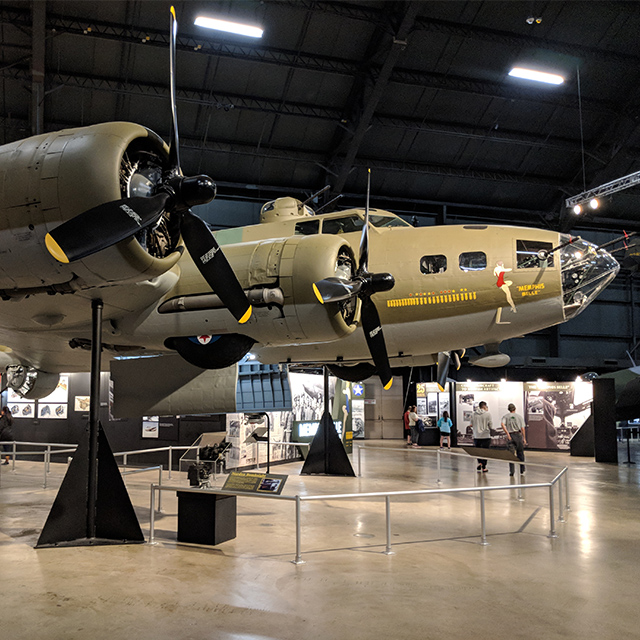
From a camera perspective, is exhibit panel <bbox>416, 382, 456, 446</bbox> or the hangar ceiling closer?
the hangar ceiling

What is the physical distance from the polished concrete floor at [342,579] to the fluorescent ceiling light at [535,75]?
730 inches

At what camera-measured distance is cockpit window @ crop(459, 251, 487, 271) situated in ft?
34.2

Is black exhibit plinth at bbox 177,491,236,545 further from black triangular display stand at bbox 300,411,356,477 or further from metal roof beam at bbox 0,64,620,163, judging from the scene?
metal roof beam at bbox 0,64,620,163

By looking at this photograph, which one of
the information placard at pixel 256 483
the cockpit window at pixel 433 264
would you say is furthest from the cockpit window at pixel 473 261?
the information placard at pixel 256 483

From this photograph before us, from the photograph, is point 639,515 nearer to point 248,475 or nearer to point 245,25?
point 248,475

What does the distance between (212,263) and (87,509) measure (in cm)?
422

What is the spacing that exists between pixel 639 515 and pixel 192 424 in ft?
42.9

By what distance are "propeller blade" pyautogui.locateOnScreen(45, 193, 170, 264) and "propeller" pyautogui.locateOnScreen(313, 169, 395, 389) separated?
301 cm

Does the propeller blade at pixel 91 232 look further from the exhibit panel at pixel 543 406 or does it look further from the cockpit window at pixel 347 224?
the exhibit panel at pixel 543 406

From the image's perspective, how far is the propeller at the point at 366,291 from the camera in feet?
27.4

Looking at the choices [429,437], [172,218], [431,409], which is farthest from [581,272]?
[429,437]

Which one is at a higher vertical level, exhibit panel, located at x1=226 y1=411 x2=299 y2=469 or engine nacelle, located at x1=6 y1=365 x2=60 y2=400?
engine nacelle, located at x1=6 y1=365 x2=60 y2=400

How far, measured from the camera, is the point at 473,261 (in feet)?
34.2

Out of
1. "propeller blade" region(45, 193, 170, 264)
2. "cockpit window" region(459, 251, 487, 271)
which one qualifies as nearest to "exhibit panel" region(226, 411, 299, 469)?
"cockpit window" region(459, 251, 487, 271)
